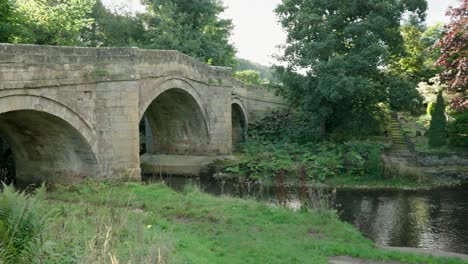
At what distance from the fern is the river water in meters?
8.31

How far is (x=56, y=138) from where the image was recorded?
1407cm

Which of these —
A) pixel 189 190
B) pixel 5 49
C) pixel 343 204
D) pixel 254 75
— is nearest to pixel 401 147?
pixel 343 204

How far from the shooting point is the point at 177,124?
930 inches

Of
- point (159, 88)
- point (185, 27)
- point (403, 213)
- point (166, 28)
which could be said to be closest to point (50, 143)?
point (159, 88)

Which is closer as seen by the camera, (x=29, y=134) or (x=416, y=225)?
(x=416, y=225)

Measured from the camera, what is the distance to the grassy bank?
21.0 feet

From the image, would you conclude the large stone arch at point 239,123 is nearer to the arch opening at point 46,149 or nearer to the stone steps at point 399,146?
the stone steps at point 399,146

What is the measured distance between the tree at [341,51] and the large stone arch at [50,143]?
11271 mm

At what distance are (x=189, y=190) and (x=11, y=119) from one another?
5.44m

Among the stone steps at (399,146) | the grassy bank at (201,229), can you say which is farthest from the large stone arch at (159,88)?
the stone steps at (399,146)

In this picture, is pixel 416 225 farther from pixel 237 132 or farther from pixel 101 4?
pixel 101 4

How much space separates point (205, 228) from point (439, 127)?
15563 mm

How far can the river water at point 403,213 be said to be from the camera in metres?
11.6

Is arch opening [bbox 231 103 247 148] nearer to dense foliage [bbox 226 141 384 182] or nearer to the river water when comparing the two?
dense foliage [bbox 226 141 384 182]
